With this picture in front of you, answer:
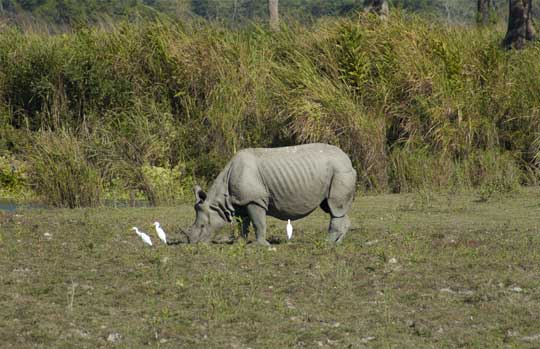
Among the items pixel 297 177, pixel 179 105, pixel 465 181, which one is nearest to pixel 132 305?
pixel 297 177

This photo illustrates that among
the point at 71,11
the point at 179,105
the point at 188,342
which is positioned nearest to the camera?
the point at 188,342

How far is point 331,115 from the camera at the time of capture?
18516mm

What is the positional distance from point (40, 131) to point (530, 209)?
8024 mm

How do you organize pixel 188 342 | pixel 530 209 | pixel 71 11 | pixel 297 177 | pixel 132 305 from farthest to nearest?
pixel 71 11
pixel 530 209
pixel 297 177
pixel 132 305
pixel 188 342

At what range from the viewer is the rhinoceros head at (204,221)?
1206 centimetres

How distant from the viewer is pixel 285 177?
39.4 feet

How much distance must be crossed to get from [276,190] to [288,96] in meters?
7.21

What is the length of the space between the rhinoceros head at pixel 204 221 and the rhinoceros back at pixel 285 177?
0.29m

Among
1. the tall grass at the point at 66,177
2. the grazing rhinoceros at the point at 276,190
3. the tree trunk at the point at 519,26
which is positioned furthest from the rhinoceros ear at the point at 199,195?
the tree trunk at the point at 519,26

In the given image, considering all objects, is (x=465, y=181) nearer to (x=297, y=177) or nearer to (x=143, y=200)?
(x=143, y=200)

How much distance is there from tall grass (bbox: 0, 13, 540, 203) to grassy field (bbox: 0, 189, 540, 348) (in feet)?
14.9

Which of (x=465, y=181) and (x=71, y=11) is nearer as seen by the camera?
(x=465, y=181)

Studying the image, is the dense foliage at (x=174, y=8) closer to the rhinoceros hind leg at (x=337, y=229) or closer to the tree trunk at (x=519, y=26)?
the tree trunk at (x=519, y=26)

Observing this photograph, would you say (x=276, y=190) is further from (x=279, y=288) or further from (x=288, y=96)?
(x=288, y=96)
